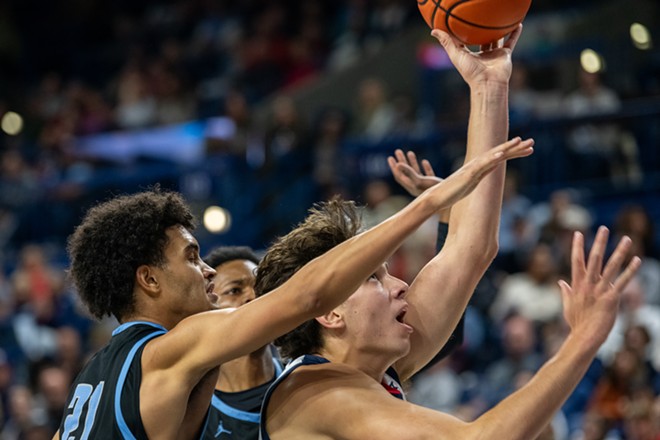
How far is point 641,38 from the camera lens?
11.0m

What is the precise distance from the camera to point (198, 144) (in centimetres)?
1436

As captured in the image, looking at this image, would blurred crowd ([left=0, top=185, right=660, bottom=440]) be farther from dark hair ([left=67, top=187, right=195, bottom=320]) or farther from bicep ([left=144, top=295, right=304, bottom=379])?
bicep ([left=144, top=295, right=304, bottom=379])

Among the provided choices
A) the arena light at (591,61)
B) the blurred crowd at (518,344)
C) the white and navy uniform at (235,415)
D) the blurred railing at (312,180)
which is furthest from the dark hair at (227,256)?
the arena light at (591,61)

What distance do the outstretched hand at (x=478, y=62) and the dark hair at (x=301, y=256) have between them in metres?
0.68

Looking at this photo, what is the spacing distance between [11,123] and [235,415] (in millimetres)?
12655

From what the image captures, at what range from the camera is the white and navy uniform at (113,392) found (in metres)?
3.31

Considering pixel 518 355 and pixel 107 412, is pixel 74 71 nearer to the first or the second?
pixel 518 355

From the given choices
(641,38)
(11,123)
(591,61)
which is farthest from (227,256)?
(11,123)

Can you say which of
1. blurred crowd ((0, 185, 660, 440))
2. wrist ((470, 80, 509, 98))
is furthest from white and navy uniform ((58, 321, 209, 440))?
blurred crowd ((0, 185, 660, 440))

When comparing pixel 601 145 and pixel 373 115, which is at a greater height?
pixel 373 115

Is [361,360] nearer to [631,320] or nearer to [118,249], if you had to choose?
[118,249]

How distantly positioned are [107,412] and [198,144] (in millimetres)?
11161

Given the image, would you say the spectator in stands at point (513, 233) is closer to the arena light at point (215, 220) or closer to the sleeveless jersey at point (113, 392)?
the arena light at point (215, 220)

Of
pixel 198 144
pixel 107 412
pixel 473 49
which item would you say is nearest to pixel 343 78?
pixel 198 144
